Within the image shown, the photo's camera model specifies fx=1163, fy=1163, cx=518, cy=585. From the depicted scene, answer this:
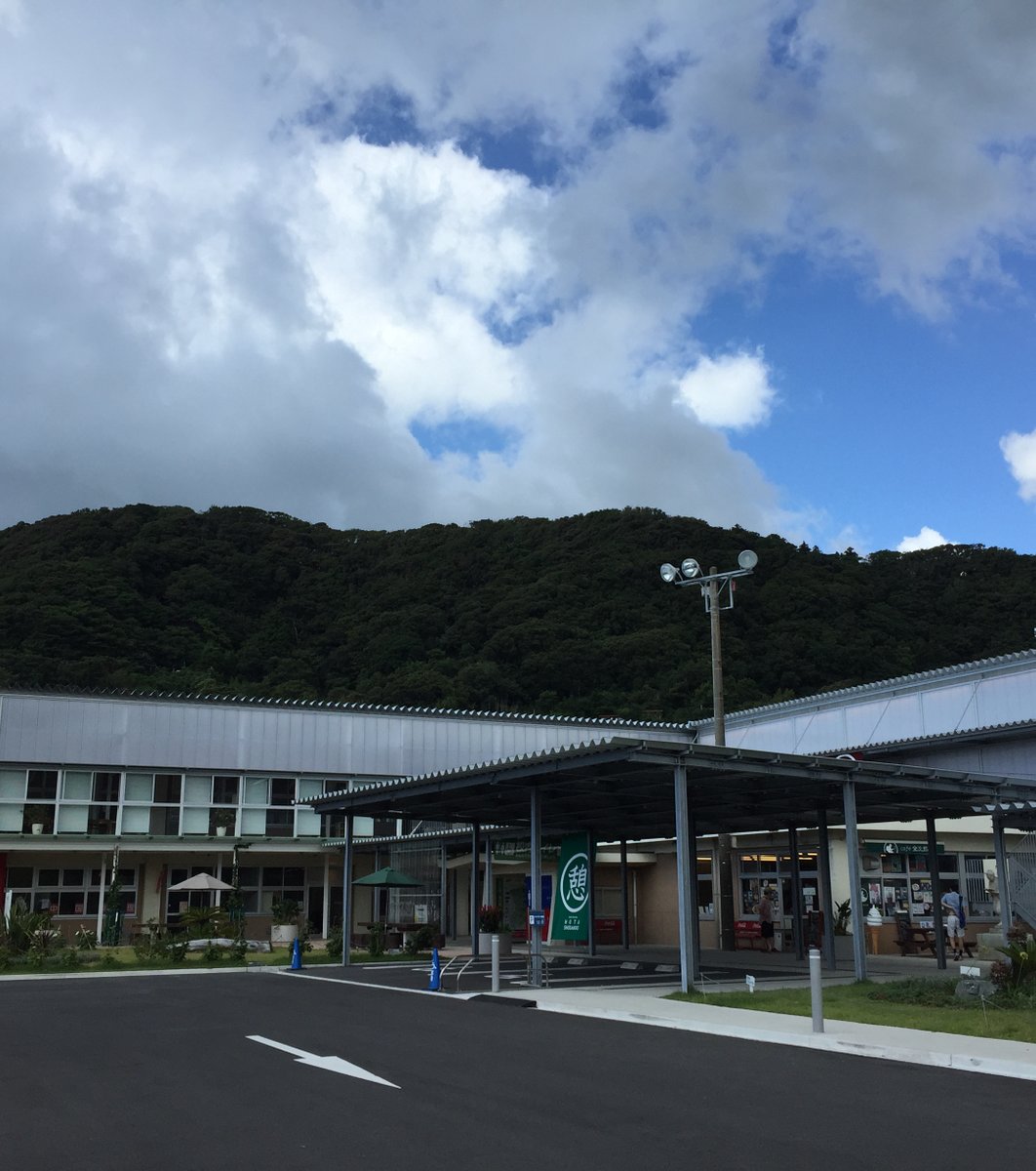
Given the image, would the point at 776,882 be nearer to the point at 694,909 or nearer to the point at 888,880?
the point at 888,880

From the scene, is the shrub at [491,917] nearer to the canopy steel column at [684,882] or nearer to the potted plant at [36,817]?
the canopy steel column at [684,882]

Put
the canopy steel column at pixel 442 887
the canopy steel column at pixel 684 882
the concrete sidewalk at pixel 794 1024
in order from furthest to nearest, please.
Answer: the canopy steel column at pixel 442 887
the canopy steel column at pixel 684 882
the concrete sidewalk at pixel 794 1024

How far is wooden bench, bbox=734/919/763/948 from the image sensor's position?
3053cm

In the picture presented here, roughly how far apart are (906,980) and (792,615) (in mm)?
47346

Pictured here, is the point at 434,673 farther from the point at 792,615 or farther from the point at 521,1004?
the point at 521,1004

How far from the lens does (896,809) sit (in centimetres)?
2453

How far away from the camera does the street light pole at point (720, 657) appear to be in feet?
86.5

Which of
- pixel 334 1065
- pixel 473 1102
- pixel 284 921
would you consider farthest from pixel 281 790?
pixel 473 1102

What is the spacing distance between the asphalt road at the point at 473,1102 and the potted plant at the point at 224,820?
24485 millimetres

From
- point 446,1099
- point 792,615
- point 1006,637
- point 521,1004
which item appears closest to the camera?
point 446,1099

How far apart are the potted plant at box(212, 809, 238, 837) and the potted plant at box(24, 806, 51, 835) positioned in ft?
17.5

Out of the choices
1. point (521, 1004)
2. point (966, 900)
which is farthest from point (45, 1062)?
point (966, 900)

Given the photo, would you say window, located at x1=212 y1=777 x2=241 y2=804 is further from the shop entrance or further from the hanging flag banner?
the hanging flag banner

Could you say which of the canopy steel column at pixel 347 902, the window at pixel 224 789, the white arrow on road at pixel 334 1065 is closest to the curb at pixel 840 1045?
the white arrow on road at pixel 334 1065
